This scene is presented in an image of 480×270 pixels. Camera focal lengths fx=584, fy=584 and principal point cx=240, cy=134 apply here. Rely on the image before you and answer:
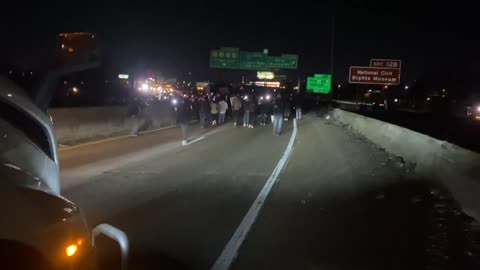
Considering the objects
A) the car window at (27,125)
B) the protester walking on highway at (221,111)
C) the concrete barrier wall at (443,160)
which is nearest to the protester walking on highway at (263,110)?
the protester walking on highway at (221,111)

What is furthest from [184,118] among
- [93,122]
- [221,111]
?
[221,111]

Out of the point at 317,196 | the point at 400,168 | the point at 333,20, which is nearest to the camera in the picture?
the point at 317,196

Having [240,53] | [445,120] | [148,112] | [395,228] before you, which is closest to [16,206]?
[395,228]

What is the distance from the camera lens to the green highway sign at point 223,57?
64312mm

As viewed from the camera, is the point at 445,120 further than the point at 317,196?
Yes

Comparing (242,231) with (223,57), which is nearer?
(242,231)

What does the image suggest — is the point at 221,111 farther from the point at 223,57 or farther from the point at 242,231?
the point at 223,57

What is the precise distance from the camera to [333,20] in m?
51.4

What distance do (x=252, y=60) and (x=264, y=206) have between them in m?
57.9

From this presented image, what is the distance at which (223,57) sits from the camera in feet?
212

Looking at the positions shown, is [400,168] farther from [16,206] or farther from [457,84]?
[457,84]

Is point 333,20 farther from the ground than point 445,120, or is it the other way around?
point 333,20

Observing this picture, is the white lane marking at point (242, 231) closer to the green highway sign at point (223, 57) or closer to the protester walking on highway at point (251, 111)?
the protester walking on highway at point (251, 111)

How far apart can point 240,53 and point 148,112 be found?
35.7m
